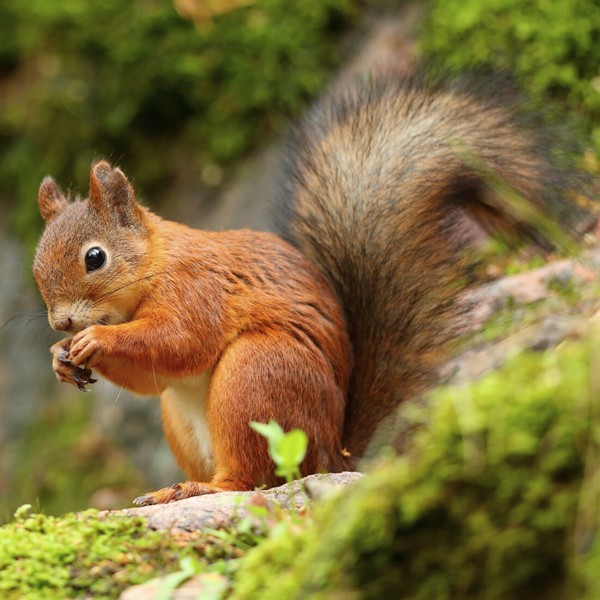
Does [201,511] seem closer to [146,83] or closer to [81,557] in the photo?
[81,557]

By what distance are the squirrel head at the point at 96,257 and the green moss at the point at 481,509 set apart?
124 centimetres

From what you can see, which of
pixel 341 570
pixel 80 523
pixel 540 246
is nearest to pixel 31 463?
pixel 80 523

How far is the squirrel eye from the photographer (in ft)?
6.34

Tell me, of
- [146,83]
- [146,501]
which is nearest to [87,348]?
[146,501]

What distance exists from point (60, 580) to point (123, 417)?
11.5 ft

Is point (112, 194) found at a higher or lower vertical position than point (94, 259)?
higher

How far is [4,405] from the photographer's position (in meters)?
5.06

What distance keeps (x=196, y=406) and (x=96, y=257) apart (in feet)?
1.88

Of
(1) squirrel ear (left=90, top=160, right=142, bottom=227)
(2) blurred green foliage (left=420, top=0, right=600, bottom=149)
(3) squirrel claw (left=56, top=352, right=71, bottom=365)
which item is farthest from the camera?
(2) blurred green foliage (left=420, top=0, right=600, bottom=149)

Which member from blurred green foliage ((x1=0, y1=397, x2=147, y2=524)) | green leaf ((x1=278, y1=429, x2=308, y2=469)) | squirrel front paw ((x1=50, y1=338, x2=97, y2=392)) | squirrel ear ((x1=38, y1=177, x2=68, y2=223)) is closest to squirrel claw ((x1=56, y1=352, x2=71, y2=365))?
squirrel front paw ((x1=50, y1=338, x2=97, y2=392))

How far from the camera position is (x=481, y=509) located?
79 centimetres

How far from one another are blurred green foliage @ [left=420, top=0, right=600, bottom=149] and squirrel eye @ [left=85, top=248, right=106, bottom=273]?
1604 mm

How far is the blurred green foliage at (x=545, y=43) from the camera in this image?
Answer: 266cm

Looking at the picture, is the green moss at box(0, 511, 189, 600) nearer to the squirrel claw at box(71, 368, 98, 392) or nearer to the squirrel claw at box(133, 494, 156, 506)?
the squirrel claw at box(133, 494, 156, 506)
